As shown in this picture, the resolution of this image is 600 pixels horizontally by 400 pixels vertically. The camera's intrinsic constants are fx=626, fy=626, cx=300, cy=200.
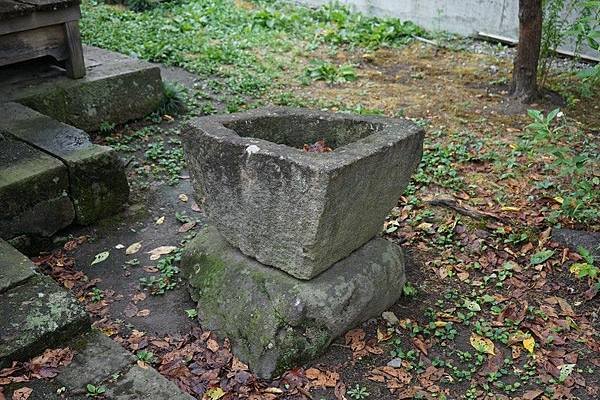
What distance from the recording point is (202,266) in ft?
11.3

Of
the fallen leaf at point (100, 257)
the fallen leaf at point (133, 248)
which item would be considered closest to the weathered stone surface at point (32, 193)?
the fallen leaf at point (100, 257)

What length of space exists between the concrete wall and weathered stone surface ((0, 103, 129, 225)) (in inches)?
226

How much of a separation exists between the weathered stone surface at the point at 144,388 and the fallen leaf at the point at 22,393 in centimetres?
32

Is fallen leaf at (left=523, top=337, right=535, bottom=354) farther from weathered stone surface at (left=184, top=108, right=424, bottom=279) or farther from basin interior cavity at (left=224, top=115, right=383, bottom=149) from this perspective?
basin interior cavity at (left=224, top=115, right=383, bottom=149)

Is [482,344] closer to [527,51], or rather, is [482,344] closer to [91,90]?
[527,51]

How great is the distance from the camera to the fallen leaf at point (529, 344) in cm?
320

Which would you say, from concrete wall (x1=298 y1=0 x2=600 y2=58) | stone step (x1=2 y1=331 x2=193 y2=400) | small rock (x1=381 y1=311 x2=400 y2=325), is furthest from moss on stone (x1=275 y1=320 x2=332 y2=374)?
concrete wall (x1=298 y1=0 x2=600 y2=58)

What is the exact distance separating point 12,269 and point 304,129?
1.70 metres

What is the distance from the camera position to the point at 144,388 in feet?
8.86

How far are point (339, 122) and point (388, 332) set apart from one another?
1.18 meters

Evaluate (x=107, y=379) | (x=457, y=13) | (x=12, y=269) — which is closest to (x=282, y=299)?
(x=107, y=379)

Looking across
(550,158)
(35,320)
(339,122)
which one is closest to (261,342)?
(35,320)

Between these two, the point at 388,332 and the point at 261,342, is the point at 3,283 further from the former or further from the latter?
the point at 388,332

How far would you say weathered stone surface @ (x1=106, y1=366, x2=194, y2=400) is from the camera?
2.66 metres
